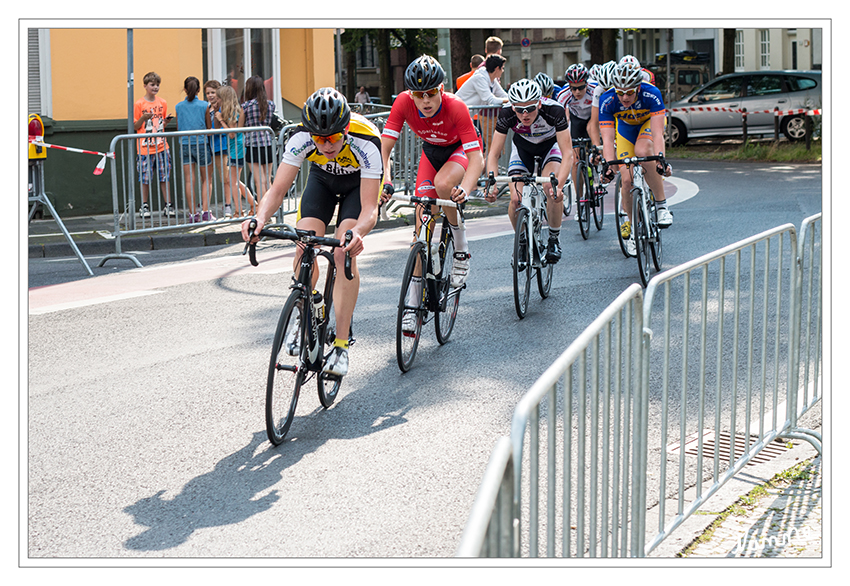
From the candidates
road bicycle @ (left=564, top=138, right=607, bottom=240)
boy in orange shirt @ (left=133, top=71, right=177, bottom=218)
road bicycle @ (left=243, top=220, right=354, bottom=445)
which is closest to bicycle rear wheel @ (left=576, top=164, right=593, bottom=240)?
road bicycle @ (left=564, top=138, right=607, bottom=240)

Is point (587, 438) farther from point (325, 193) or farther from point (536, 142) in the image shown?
point (536, 142)

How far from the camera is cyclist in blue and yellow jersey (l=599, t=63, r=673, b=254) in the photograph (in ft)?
31.0

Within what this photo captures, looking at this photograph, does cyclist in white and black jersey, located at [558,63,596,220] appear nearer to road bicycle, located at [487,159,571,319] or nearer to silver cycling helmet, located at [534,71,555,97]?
silver cycling helmet, located at [534,71,555,97]

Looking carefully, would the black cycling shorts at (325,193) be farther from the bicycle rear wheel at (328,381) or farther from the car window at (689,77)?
the car window at (689,77)

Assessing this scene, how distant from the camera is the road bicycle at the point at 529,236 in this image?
7.97 meters

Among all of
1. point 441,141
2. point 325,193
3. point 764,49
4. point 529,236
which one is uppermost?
point 764,49

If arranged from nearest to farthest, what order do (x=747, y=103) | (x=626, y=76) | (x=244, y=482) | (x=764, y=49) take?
(x=244, y=482)
(x=626, y=76)
(x=747, y=103)
(x=764, y=49)

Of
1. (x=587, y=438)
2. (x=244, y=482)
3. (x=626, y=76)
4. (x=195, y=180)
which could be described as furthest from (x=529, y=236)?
(x=195, y=180)

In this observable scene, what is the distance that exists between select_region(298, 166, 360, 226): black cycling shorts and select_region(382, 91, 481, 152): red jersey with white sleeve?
4.33 feet

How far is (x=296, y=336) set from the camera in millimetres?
5438

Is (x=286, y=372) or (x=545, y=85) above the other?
(x=545, y=85)

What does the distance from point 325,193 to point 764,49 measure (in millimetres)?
54250

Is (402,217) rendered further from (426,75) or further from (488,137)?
(426,75)

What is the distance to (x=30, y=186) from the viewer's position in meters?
10.5
